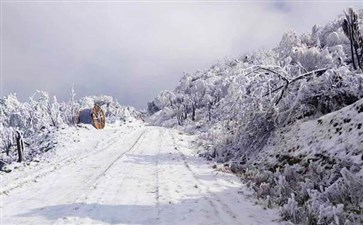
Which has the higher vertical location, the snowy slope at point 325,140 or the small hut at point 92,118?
the small hut at point 92,118

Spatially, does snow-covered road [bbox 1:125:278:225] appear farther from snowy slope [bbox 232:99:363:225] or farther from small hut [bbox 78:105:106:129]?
small hut [bbox 78:105:106:129]

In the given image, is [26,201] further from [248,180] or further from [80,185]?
[248,180]

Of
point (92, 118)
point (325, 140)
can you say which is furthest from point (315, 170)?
point (92, 118)

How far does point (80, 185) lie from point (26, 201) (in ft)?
6.01

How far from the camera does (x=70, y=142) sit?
2720cm

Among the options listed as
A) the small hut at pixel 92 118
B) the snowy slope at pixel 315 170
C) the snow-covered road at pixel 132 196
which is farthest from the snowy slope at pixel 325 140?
the small hut at pixel 92 118

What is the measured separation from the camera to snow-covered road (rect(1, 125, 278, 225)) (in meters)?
8.44

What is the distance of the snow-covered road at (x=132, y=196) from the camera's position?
844 centimetres

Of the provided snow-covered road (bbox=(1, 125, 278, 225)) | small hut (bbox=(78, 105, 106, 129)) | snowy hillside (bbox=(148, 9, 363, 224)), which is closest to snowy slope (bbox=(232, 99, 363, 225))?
snowy hillside (bbox=(148, 9, 363, 224))

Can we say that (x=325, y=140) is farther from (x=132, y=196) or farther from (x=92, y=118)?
(x=92, y=118)

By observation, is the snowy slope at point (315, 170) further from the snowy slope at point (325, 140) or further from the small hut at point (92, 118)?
the small hut at point (92, 118)

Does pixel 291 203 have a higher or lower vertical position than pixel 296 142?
lower

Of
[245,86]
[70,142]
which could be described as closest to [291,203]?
[245,86]

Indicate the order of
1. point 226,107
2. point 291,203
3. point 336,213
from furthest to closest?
1. point 226,107
2. point 291,203
3. point 336,213
